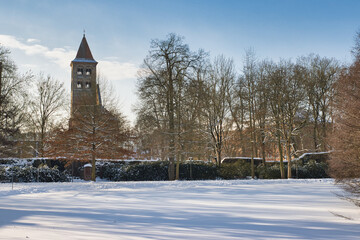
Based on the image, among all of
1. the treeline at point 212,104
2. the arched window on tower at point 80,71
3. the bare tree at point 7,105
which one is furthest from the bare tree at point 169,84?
the arched window on tower at point 80,71

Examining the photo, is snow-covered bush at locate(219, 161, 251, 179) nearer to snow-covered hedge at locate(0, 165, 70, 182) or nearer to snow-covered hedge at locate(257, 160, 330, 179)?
snow-covered hedge at locate(257, 160, 330, 179)

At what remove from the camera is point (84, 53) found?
63.9m

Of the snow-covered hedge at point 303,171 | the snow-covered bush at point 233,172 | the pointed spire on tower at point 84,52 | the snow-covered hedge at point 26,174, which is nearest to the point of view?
the snow-covered hedge at point 26,174

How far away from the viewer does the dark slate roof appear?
62.8 metres

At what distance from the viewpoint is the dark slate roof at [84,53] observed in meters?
62.8

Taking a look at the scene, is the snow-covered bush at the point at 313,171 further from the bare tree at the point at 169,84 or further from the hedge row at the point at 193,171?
the bare tree at the point at 169,84

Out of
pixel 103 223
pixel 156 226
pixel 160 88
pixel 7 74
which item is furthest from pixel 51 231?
pixel 7 74

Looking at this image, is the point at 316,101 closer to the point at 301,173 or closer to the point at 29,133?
the point at 301,173

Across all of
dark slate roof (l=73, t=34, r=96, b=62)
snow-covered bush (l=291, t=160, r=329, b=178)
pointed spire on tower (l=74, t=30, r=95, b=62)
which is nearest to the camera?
snow-covered bush (l=291, t=160, r=329, b=178)

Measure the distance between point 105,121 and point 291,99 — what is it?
48.5 ft

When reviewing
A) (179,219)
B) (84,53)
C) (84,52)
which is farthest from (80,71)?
(179,219)

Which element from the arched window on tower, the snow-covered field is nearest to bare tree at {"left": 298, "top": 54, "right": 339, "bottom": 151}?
the snow-covered field

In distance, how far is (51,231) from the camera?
7254 mm

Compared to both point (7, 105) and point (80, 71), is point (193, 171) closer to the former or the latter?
point (7, 105)
